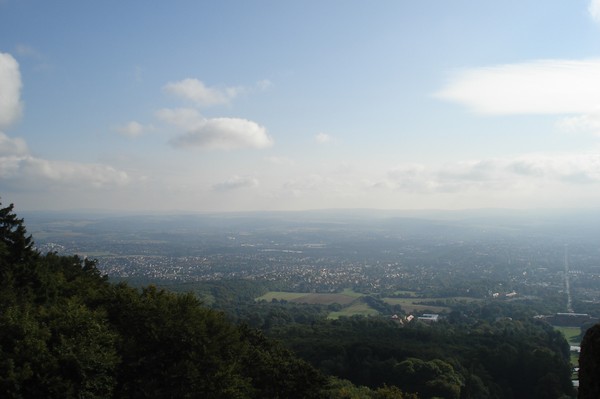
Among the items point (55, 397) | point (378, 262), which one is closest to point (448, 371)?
point (55, 397)

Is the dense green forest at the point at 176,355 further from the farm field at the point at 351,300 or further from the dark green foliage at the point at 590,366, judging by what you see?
the farm field at the point at 351,300

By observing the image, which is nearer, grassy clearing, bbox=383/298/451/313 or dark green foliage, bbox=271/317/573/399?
dark green foliage, bbox=271/317/573/399

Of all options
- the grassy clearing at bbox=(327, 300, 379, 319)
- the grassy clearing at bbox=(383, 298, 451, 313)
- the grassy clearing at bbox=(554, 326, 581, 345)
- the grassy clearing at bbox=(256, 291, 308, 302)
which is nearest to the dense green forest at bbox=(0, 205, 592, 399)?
the grassy clearing at bbox=(554, 326, 581, 345)

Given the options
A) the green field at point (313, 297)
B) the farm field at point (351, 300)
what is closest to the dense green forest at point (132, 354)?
the farm field at point (351, 300)

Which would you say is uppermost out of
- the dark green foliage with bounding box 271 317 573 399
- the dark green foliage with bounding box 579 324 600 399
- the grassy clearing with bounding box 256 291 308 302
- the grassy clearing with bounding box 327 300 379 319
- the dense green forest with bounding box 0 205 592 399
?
the dark green foliage with bounding box 579 324 600 399

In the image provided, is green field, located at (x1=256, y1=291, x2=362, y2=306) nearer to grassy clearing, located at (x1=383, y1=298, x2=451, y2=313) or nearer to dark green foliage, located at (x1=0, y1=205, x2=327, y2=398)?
grassy clearing, located at (x1=383, y1=298, x2=451, y2=313)

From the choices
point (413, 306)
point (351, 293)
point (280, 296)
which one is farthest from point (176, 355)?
point (351, 293)

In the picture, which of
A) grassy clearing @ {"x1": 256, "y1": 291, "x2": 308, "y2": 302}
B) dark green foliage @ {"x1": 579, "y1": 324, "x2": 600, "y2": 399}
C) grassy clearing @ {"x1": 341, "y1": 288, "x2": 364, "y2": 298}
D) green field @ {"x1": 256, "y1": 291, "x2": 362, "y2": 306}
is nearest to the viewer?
dark green foliage @ {"x1": 579, "y1": 324, "x2": 600, "y2": 399}
